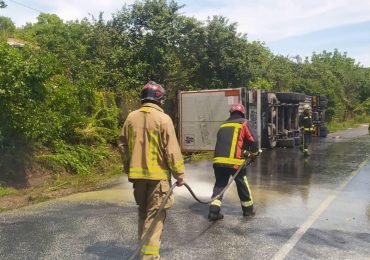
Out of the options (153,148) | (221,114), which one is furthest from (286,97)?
(153,148)

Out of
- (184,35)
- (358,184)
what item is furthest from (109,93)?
(358,184)

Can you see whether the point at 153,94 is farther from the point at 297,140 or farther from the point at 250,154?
the point at 297,140

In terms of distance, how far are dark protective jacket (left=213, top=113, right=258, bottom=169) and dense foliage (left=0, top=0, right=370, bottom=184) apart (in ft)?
12.6

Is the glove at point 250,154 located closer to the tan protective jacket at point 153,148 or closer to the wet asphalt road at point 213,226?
the wet asphalt road at point 213,226

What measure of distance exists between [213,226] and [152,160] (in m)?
2.15

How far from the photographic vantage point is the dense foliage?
8.30 metres

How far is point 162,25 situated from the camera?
16.5 m

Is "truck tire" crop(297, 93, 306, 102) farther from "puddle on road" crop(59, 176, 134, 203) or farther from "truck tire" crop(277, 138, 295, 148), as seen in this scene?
"puddle on road" crop(59, 176, 134, 203)

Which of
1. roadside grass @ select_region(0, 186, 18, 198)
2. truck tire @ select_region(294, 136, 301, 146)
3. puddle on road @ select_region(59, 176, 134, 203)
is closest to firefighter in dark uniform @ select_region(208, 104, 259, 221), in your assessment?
puddle on road @ select_region(59, 176, 134, 203)

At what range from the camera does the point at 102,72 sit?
47.6ft

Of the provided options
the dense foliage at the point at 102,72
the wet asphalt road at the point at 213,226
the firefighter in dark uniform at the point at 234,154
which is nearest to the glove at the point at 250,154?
the firefighter in dark uniform at the point at 234,154

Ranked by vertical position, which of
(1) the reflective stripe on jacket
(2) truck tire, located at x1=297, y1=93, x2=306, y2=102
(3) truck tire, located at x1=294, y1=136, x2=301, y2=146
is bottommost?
(3) truck tire, located at x1=294, y1=136, x2=301, y2=146

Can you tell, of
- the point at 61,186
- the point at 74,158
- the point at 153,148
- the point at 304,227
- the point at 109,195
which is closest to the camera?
the point at 153,148

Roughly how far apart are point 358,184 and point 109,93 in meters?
7.37
